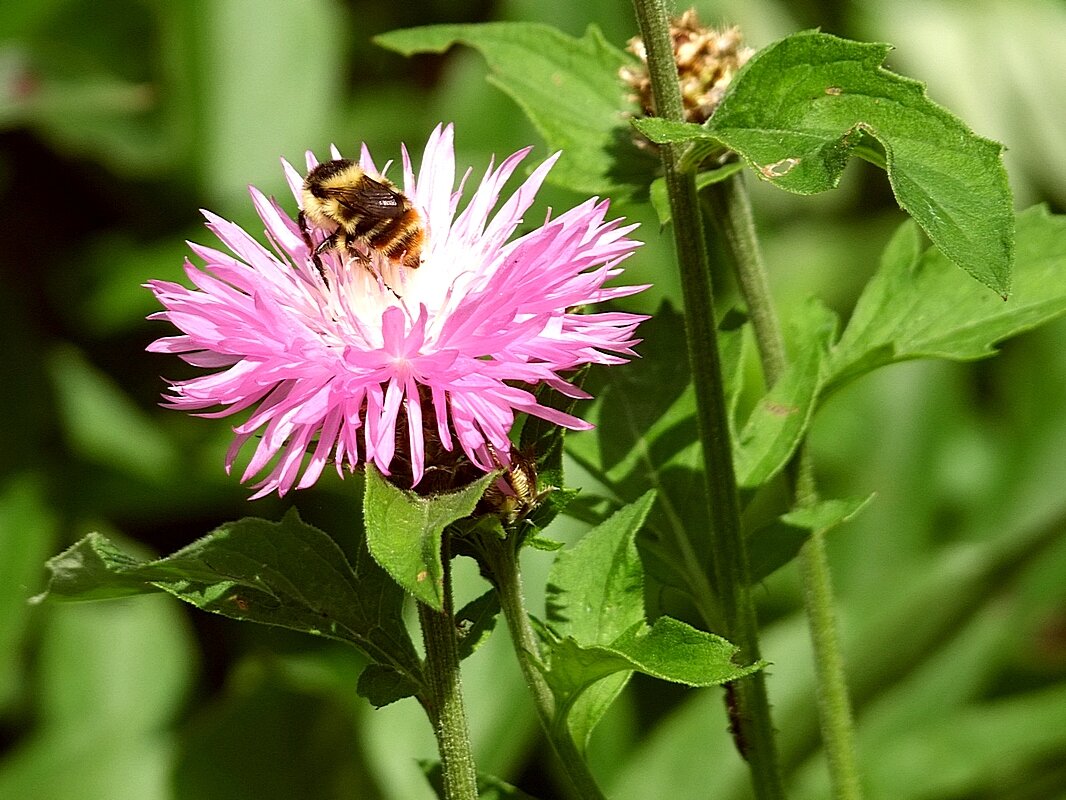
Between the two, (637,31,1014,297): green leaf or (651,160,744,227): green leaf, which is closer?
(637,31,1014,297): green leaf

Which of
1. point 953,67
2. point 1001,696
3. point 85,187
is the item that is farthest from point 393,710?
point 953,67

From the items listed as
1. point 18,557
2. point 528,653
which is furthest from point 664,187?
point 18,557

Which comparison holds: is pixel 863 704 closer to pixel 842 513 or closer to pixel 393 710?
pixel 393 710

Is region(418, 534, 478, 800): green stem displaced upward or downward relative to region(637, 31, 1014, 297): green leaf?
downward

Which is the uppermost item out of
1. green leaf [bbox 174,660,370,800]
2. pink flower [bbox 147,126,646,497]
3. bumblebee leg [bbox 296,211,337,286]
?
bumblebee leg [bbox 296,211,337,286]

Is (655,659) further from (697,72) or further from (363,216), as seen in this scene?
(697,72)

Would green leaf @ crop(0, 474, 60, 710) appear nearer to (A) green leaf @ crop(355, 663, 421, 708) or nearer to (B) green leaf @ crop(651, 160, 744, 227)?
(A) green leaf @ crop(355, 663, 421, 708)

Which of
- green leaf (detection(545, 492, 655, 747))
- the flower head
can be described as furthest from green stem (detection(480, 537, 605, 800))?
the flower head
